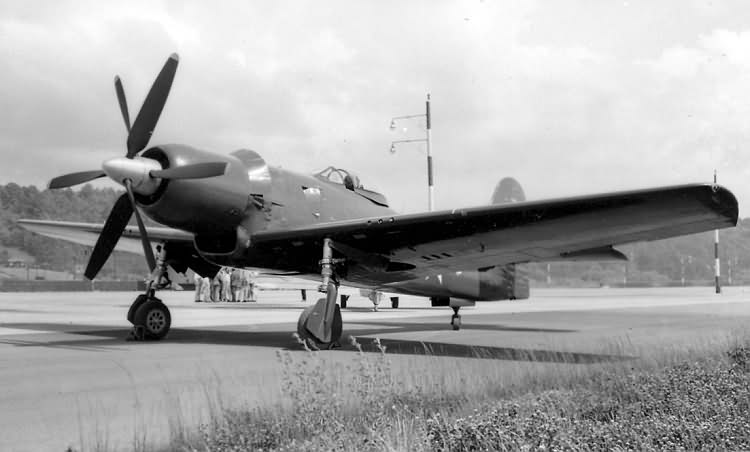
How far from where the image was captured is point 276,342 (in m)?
12.1

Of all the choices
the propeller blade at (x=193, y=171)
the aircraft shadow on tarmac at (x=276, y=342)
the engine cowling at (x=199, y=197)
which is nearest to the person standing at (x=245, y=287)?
the aircraft shadow on tarmac at (x=276, y=342)

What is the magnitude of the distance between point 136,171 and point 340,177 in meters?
4.33

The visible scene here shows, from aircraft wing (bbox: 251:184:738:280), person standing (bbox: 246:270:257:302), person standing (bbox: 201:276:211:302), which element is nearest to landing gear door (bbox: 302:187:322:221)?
aircraft wing (bbox: 251:184:738:280)

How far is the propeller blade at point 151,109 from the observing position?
34.0 feet

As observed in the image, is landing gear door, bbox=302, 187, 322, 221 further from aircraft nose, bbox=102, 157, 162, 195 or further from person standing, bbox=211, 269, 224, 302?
person standing, bbox=211, 269, 224, 302

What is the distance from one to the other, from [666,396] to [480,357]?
13.9 feet

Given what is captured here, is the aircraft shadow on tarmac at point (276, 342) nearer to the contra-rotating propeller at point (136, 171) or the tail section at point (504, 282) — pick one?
the tail section at point (504, 282)

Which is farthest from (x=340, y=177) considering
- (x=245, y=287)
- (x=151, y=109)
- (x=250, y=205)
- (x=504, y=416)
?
(x=245, y=287)

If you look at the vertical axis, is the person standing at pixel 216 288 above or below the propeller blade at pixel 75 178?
below

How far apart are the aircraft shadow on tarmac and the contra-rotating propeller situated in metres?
1.38

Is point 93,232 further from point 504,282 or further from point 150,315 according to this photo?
point 504,282

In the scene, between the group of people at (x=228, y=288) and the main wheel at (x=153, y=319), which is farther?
the group of people at (x=228, y=288)

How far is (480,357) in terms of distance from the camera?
30.8 ft

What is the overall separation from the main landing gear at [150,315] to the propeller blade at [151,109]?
232 centimetres
